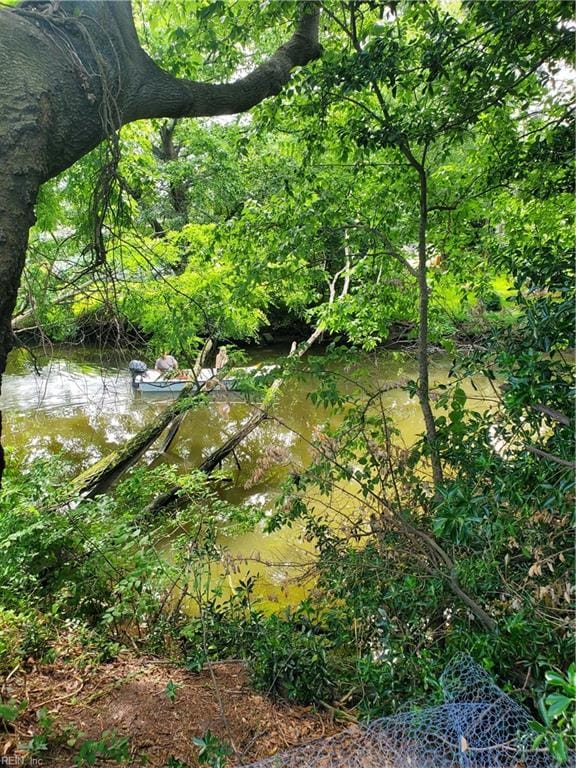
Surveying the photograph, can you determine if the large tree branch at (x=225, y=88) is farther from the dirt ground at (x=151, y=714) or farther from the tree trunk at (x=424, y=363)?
the dirt ground at (x=151, y=714)

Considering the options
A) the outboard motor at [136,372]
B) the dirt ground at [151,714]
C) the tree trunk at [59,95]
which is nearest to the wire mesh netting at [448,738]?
the dirt ground at [151,714]

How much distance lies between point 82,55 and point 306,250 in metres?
1.49

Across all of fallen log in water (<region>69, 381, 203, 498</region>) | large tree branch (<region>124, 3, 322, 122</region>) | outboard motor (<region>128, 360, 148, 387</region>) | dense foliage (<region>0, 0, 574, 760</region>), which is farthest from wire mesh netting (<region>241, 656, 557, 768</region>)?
outboard motor (<region>128, 360, 148, 387</region>)

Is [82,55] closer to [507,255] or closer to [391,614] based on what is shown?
[507,255]

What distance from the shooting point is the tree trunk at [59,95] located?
1.33m

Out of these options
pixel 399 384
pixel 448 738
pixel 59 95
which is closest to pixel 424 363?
pixel 399 384

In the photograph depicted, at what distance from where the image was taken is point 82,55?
5.49ft

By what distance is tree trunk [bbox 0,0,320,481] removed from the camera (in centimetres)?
133

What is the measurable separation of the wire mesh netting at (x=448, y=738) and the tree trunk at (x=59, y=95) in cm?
189

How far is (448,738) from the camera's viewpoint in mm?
1532

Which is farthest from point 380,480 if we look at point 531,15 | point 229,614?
point 531,15

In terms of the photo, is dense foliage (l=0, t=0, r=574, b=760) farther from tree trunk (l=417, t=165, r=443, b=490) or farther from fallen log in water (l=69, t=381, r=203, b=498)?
fallen log in water (l=69, t=381, r=203, b=498)

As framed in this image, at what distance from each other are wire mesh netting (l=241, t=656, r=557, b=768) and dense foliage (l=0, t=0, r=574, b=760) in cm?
12

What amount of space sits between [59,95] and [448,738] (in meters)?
2.75
